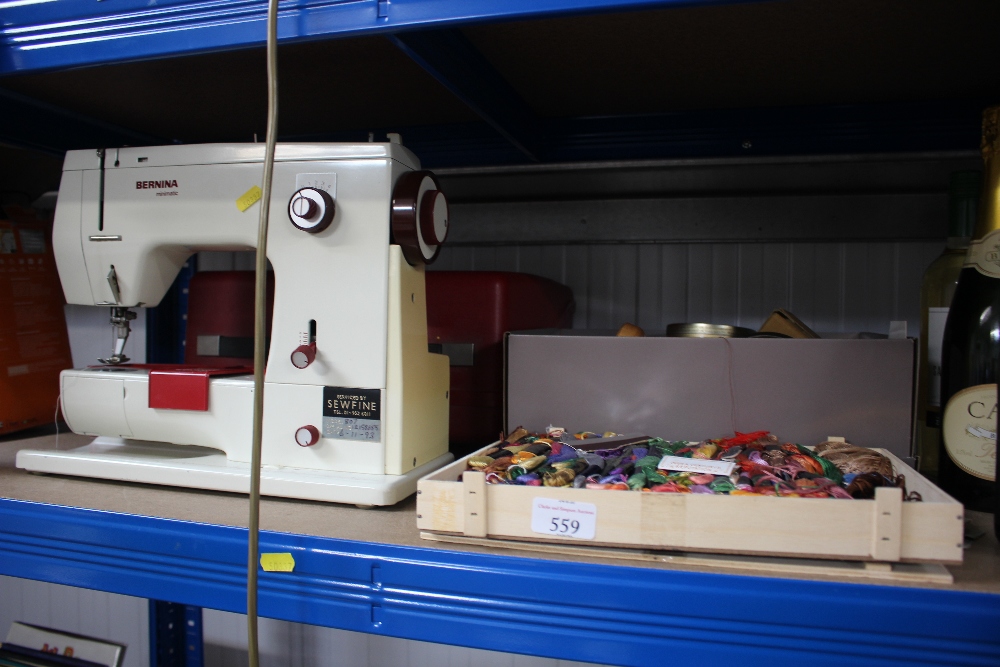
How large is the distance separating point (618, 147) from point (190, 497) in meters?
0.93

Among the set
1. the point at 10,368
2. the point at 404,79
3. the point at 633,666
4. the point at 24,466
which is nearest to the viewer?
the point at 633,666

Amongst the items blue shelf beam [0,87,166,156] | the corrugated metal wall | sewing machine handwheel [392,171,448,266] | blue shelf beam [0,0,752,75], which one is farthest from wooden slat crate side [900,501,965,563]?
blue shelf beam [0,87,166,156]

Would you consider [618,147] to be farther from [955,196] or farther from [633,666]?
[633,666]

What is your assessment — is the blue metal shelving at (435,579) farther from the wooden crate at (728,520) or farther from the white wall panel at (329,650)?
the white wall panel at (329,650)

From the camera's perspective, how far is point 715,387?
84 cm

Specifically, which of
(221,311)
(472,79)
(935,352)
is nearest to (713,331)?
(935,352)

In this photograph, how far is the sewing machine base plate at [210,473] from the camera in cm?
77

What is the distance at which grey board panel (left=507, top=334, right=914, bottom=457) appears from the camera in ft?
2.62

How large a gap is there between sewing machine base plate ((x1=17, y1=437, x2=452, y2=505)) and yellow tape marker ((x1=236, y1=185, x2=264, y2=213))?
341 mm

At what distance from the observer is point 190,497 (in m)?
0.81

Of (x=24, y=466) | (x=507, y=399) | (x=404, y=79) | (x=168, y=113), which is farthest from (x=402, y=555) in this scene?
(x=168, y=113)

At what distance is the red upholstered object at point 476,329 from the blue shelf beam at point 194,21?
43cm

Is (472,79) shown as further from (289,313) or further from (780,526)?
(780,526)

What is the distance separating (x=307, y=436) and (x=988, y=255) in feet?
2.75
